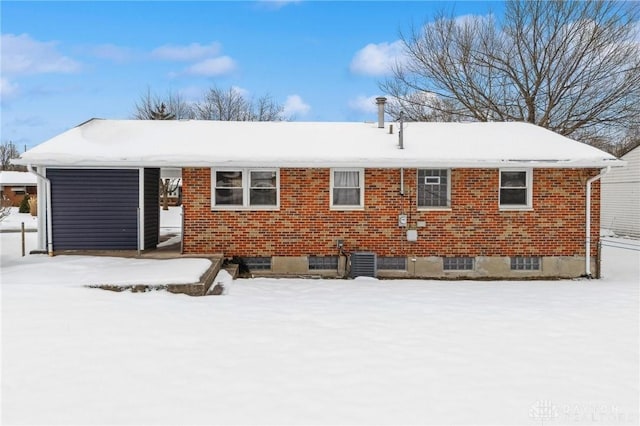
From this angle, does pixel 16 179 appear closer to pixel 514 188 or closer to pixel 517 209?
pixel 514 188

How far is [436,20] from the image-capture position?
973 inches

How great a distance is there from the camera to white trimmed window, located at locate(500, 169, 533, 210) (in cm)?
1206

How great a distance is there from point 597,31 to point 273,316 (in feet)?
75.5

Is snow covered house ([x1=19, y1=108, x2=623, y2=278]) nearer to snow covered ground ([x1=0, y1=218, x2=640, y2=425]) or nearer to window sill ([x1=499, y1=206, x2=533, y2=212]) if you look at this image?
window sill ([x1=499, y1=206, x2=533, y2=212])

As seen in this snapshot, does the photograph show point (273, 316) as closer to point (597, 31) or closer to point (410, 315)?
point (410, 315)

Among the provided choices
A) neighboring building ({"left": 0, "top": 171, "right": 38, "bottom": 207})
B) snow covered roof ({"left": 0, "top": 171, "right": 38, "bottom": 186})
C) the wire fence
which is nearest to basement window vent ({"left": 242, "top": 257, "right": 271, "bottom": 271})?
the wire fence

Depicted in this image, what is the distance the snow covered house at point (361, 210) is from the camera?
38.3 ft

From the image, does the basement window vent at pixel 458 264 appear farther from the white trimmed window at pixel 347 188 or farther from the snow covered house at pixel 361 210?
the white trimmed window at pixel 347 188

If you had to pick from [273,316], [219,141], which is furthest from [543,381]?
[219,141]

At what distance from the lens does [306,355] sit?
5.88 metres

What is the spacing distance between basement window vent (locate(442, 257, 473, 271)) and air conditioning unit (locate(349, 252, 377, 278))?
1953 millimetres

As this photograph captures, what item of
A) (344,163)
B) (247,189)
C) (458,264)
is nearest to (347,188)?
(344,163)

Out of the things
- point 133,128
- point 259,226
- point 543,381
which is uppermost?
point 133,128

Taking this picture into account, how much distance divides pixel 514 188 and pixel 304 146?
5.60 metres
